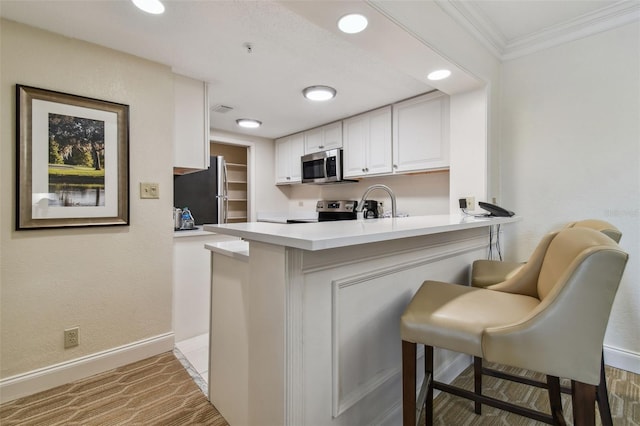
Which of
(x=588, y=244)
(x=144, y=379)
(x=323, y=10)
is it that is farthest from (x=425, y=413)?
(x=323, y=10)

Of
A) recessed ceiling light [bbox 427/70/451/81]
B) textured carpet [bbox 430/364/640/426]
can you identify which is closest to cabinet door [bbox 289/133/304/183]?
recessed ceiling light [bbox 427/70/451/81]

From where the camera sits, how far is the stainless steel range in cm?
388

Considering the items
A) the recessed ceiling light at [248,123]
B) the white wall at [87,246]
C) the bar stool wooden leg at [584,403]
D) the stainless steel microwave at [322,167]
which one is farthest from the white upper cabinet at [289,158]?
the bar stool wooden leg at [584,403]

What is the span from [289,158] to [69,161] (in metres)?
2.92

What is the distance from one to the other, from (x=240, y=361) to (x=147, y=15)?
1897mm

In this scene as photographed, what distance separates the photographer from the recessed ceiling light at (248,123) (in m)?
3.72

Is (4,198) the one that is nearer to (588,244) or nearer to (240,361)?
(240,361)

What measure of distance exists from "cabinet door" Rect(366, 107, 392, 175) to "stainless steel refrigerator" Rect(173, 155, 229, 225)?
171 centimetres

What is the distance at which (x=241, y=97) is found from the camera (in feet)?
9.62

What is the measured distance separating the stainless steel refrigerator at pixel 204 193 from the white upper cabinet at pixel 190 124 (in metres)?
0.64

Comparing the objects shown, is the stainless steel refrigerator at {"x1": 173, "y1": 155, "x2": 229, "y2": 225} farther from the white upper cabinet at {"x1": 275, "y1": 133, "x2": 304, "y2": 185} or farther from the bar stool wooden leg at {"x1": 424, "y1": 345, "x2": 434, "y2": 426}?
the bar stool wooden leg at {"x1": 424, "y1": 345, "x2": 434, "y2": 426}

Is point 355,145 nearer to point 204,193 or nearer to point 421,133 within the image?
point 421,133

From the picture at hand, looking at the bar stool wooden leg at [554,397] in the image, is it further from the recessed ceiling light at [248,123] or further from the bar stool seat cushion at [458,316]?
the recessed ceiling light at [248,123]

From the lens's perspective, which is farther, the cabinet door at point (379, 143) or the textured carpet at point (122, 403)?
the cabinet door at point (379, 143)
